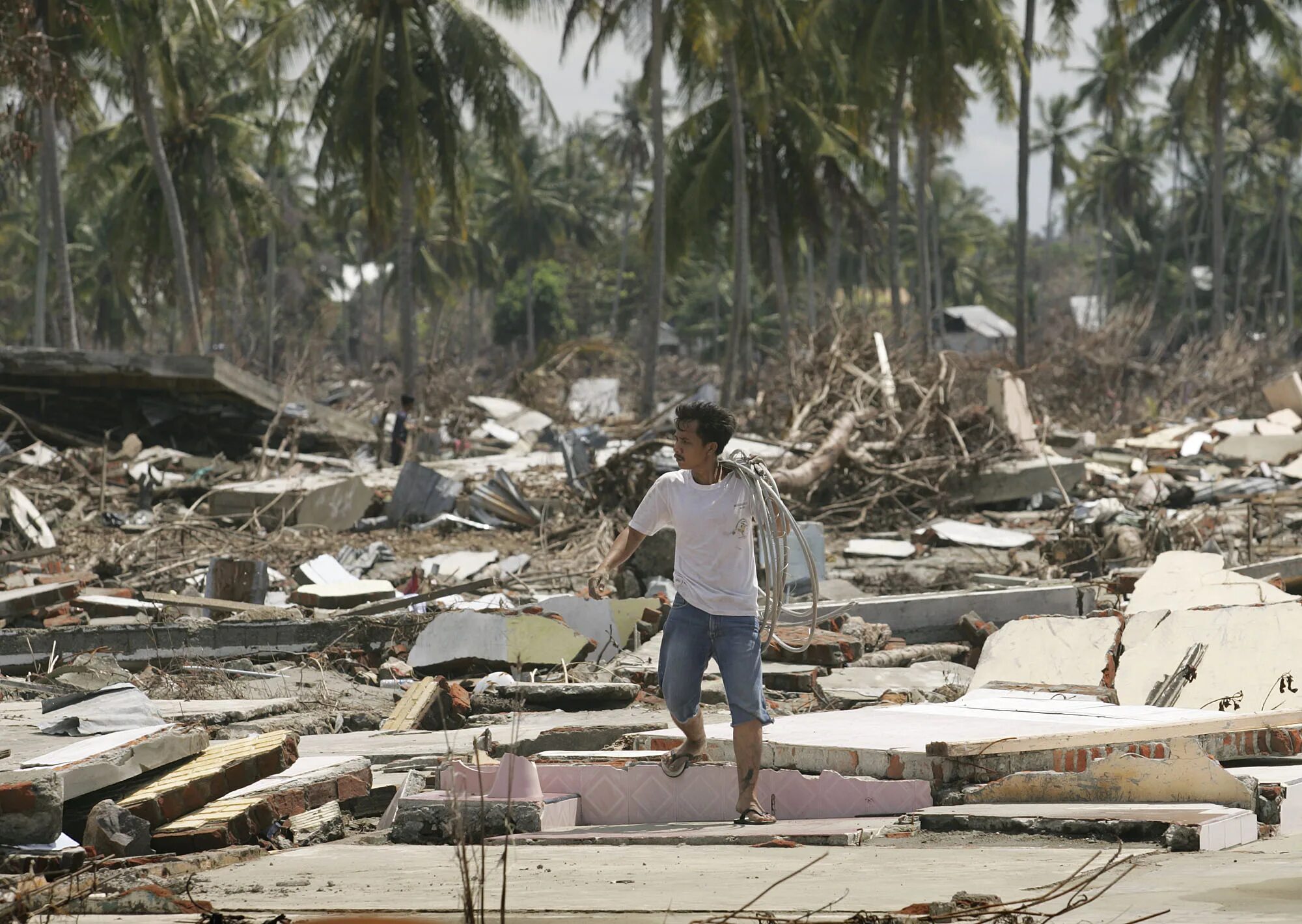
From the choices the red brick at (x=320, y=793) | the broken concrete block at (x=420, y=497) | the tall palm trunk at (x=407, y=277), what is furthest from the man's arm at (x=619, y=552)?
the tall palm trunk at (x=407, y=277)

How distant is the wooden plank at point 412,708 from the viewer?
20.4 feet

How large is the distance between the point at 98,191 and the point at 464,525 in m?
26.3

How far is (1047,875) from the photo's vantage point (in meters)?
3.08

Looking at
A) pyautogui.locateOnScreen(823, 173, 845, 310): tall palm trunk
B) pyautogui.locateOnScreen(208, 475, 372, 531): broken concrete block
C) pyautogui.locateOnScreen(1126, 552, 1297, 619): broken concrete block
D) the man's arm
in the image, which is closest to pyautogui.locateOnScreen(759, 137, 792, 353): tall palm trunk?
pyautogui.locateOnScreen(823, 173, 845, 310): tall palm trunk

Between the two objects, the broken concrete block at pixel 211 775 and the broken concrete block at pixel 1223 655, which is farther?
the broken concrete block at pixel 1223 655

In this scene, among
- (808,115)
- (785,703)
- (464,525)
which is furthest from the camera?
(808,115)

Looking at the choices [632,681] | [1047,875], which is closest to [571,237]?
[632,681]

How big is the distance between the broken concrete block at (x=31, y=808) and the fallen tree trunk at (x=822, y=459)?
9.22 m

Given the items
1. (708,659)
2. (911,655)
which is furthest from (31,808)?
(911,655)

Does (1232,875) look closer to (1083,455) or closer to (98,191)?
(1083,455)

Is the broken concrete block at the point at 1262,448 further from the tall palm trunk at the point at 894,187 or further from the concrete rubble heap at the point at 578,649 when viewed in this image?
the tall palm trunk at the point at 894,187

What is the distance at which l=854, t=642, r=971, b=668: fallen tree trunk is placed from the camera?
802 centimetres

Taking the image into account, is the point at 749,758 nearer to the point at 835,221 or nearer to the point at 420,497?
the point at 420,497

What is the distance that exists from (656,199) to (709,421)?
18.9m
